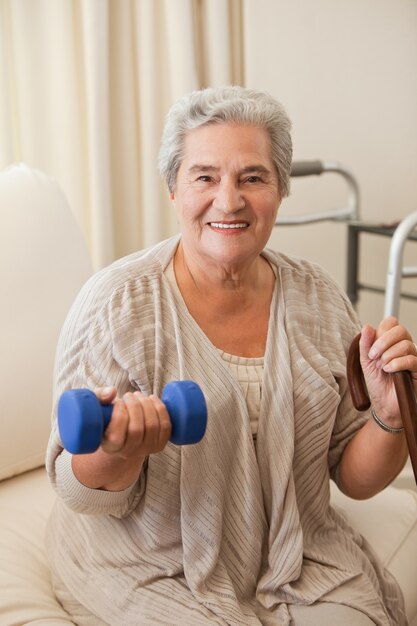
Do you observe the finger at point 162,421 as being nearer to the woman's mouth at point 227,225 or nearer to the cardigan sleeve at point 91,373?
the cardigan sleeve at point 91,373

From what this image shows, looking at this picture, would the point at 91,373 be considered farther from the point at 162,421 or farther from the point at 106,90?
the point at 106,90

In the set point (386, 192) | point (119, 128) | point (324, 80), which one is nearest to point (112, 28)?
point (119, 128)

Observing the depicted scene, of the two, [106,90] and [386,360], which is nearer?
[386,360]

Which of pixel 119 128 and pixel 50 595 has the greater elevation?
pixel 119 128

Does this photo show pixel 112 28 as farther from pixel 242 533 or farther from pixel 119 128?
pixel 242 533

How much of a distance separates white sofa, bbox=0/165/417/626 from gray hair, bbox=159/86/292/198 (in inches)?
16.2

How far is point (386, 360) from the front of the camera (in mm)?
1240

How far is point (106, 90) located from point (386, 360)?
1387 mm

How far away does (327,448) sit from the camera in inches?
57.1

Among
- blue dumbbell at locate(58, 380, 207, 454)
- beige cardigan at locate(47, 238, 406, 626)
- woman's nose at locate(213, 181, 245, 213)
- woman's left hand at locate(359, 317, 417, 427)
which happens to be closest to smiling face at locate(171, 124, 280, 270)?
woman's nose at locate(213, 181, 245, 213)

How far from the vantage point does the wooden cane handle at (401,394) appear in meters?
1.18

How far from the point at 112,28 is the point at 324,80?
0.82 m

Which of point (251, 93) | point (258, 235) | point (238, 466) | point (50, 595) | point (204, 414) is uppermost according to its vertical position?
point (251, 93)

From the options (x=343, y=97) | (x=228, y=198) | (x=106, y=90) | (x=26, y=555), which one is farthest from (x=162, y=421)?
(x=343, y=97)
